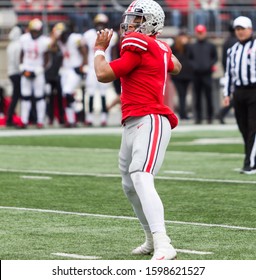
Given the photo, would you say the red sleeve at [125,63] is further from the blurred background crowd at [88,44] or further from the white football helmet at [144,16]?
the blurred background crowd at [88,44]

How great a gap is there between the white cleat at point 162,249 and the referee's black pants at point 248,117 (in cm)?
604

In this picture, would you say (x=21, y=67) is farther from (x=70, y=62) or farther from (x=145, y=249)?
(x=145, y=249)

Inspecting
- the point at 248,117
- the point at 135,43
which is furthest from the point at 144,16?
the point at 248,117

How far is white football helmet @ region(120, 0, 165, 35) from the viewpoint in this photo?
7.59m

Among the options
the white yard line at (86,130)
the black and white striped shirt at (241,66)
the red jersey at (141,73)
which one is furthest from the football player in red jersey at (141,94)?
the white yard line at (86,130)

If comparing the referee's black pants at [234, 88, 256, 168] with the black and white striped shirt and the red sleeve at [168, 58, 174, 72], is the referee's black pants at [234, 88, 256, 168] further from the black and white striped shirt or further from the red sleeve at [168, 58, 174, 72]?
the red sleeve at [168, 58, 174, 72]

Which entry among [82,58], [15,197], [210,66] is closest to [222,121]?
[210,66]

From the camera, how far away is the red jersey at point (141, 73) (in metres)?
7.46

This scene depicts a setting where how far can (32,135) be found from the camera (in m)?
20.2

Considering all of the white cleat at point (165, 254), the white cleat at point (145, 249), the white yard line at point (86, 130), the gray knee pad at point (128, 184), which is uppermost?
the gray knee pad at point (128, 184)

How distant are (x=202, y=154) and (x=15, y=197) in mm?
5401

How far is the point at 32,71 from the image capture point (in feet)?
73.6

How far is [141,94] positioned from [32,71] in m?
15.0

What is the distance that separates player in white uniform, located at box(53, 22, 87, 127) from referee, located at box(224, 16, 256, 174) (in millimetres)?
9531
